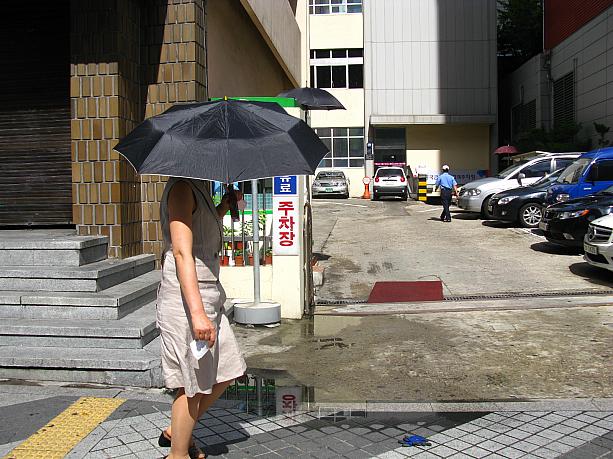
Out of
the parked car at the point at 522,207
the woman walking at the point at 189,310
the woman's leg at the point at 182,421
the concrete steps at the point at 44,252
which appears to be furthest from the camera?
the parked car at the point at 522,207

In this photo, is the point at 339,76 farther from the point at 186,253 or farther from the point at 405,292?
the point at 186,253

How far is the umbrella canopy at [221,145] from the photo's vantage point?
348 centimetres

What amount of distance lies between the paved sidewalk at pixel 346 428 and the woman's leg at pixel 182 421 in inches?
17.7

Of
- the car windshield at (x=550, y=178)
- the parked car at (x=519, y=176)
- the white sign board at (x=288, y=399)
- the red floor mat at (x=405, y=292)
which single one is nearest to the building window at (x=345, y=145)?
the parked car at (x=519, y=176)

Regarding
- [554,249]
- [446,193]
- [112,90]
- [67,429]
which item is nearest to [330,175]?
[446,193]

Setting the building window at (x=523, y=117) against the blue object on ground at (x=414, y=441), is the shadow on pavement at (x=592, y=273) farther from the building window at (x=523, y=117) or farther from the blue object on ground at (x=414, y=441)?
the building window at (x=523, y=117)

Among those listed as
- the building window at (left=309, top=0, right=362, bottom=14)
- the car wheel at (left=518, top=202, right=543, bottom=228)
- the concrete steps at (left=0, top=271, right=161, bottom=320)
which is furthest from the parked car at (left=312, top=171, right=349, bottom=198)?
the concrete steps at (left=0, top=271, right=161, bottom=320)

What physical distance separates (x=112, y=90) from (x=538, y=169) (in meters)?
14.8

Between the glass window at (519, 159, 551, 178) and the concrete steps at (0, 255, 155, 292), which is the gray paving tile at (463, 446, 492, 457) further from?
the glass window at (519, 159, 551, 178)

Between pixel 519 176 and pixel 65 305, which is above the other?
pixel 519 176

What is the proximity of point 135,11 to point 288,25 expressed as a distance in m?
10.5

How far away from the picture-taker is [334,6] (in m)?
37.4

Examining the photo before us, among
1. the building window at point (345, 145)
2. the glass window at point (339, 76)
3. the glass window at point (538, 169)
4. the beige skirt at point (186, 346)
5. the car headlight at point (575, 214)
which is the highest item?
the glass window at point (339, 76)

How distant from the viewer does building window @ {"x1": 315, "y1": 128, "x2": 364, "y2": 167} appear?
3719 cm
